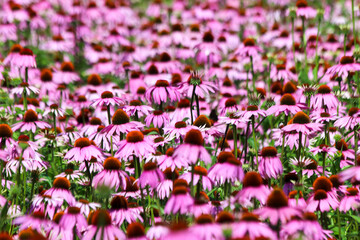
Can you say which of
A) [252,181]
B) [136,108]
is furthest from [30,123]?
[252,181]

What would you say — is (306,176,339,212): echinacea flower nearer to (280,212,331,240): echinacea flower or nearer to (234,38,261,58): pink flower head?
(280,212,331,240): echinacea flower

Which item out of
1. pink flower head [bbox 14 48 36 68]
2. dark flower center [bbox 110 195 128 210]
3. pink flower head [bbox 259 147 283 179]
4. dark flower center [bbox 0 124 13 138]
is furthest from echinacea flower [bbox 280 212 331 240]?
pink flower head [bbox 14 48 36 68]

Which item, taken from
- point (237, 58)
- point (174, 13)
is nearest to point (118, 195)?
point (237, 58)

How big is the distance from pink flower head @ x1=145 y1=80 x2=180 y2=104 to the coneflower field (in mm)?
11

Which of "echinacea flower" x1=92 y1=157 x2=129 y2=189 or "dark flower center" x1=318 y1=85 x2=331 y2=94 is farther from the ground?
"dark flower center" x1=318 y1=85 x2=331 y2=94

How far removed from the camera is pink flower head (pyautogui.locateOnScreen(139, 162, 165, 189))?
281cm

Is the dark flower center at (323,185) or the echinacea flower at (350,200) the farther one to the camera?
the dark flower center at (323,185)

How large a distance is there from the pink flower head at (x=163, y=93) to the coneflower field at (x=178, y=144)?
11mm

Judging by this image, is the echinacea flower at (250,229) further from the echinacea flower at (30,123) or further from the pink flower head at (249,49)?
the pink flower head at (249,49)

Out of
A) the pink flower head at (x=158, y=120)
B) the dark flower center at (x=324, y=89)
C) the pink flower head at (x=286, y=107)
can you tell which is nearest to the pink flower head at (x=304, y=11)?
the dark flower center at (x=324, y=89)

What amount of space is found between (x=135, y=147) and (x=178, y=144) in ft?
2.00

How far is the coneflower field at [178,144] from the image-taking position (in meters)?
2.49

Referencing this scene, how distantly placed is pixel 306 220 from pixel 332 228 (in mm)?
856

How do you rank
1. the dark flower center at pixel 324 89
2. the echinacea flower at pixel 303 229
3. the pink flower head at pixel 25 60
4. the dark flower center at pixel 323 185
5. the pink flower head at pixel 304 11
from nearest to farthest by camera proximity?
the echinacea flower at pixel 303 229 → the dark flower center at pixel 323 185 → the dark flower center at pixel 324 89 → the pink flower head at pixel 25 60 → the pink flower head at pixel 304 11
